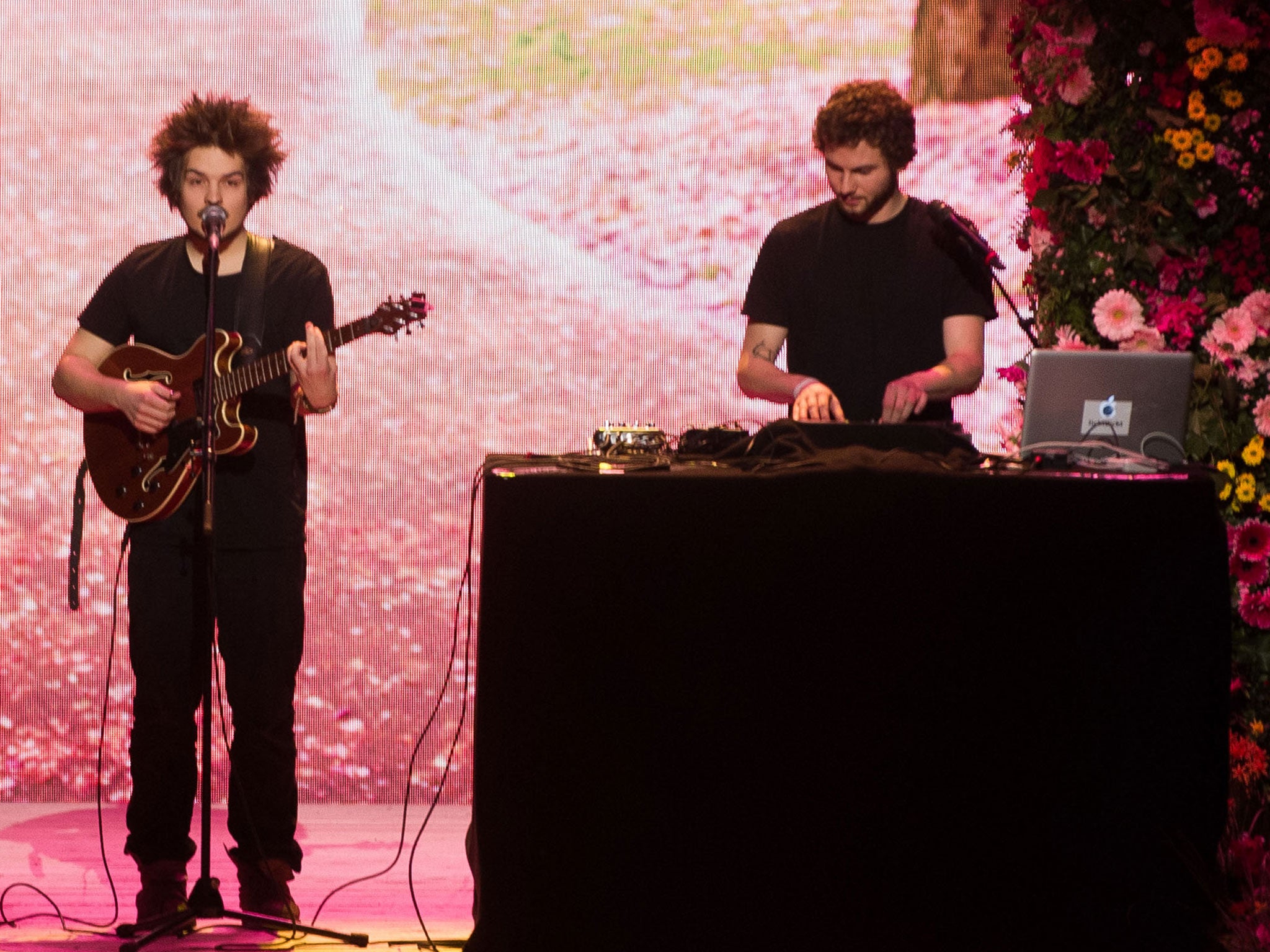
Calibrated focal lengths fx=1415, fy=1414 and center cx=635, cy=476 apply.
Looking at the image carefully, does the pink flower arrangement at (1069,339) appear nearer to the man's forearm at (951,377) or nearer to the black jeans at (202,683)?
the man's forearm at (951,377)

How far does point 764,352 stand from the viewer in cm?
335

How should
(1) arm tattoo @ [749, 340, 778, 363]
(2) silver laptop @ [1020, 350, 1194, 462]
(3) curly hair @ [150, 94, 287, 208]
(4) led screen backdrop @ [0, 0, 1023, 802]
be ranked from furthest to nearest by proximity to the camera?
(4) led screen backdrop @ [0, 0, 1023, 802]
(1) arm tattoo @ [749, 340, 778, 363]
(3) curly hair @ [150, 94, 287, 208]
(2) silver laptop @ [1020, 350, 1194, 462]

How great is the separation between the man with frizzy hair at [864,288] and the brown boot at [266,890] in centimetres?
153

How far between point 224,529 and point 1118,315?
A: 2042 millimetres

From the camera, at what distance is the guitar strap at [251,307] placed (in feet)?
10.3

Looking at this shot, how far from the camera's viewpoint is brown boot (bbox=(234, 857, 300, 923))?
10.3 feet

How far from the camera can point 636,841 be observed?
7.00ft

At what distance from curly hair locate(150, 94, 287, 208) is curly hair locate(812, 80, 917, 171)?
1240 millimetres

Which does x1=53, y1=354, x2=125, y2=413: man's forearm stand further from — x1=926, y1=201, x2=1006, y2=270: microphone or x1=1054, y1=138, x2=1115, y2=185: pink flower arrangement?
x1=1054, y1=138, x2=1115, y2=185: pink flower arrangement

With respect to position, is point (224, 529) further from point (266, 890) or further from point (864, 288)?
point (864, 288)

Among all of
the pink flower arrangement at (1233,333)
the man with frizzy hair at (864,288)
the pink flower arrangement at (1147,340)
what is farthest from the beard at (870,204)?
the pink flower arrangement at (1233,333)

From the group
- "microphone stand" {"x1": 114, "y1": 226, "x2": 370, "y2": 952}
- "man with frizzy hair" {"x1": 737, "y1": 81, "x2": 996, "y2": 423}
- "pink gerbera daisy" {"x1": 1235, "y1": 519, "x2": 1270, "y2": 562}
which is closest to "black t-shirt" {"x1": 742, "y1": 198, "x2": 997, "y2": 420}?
"man with frizzy hair" {"x1": 737, "y1": 81, "x2": 996, "y2": 423}

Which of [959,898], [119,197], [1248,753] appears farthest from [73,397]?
[1248,753]

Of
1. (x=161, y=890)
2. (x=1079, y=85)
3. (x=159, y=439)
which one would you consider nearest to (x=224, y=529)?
(x=159, y=439)
